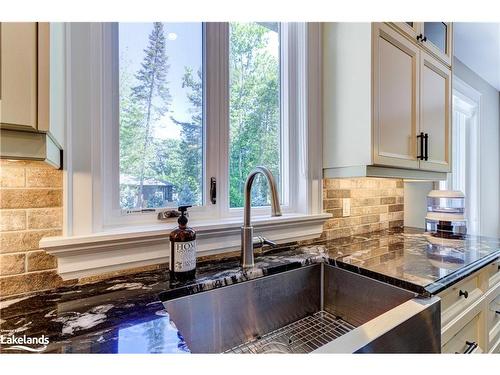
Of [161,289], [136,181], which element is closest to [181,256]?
[161,289]

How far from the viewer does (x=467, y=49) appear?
2297 mm

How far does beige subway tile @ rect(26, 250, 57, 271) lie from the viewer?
0.78 meters

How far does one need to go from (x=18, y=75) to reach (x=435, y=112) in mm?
1927

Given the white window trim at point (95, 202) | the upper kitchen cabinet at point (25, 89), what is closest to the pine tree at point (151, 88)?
the white window trim at point (95, 202)

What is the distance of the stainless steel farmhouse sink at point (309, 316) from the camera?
0.70 m

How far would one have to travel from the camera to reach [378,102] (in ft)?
4.17

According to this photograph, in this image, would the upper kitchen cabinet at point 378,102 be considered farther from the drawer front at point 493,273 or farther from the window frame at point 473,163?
the window frame at point 473,163

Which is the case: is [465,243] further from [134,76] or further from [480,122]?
[480,122]

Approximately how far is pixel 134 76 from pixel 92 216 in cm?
56

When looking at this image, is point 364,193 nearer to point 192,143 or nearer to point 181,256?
point 192,143

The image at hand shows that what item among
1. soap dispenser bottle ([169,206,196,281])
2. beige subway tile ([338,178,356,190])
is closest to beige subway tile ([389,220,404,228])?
beige subway tile ([338,178,356,190])
